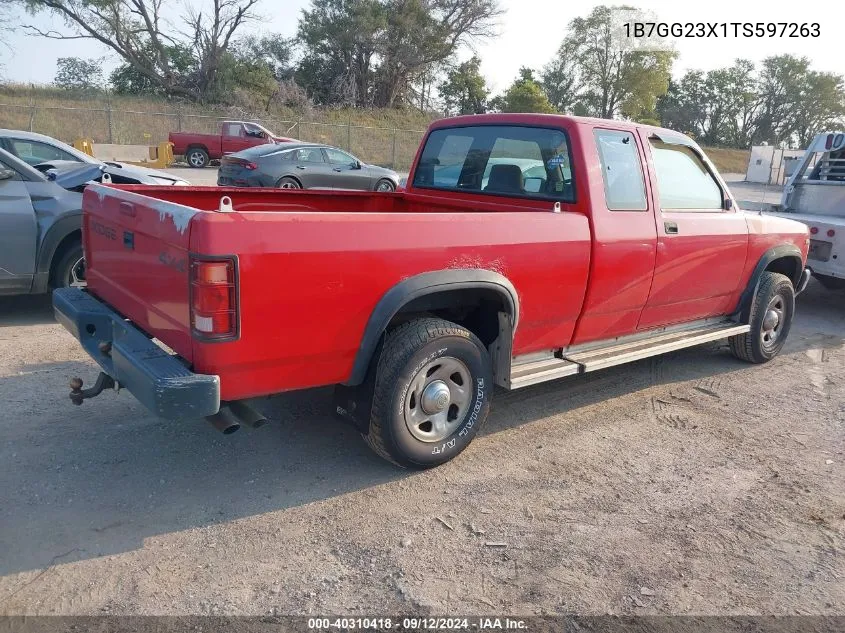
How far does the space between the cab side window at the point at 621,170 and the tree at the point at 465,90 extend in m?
50.8

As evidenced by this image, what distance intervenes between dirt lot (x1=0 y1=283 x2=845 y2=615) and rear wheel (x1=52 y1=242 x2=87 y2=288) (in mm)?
1243

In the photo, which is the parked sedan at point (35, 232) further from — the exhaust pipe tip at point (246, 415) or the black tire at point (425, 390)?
the black tire at point (425, 390)

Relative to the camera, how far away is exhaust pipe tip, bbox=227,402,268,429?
10.7 ft

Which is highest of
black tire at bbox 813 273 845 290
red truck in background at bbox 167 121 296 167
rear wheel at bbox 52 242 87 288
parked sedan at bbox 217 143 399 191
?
red truck in background at bbox 167 121 296 167

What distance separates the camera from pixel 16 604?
8.89 ft

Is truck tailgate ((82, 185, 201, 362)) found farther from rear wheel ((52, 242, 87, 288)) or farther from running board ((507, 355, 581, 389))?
rear wheel ((52, 242, 87, 288))

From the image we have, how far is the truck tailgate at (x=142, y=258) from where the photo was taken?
3090mm

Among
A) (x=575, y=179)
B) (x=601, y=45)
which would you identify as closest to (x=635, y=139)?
(x=575, y=179)

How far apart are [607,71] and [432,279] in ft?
214

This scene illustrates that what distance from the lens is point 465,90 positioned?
55031 mm

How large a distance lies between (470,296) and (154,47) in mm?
45548

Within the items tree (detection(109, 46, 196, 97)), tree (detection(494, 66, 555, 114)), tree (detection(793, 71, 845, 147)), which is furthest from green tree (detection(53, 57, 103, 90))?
tree (detection(793, 71, 845, 147))

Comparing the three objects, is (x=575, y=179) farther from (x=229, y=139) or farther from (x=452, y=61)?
(x=452, y=61)

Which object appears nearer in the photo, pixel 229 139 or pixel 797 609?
pixel 797 609
